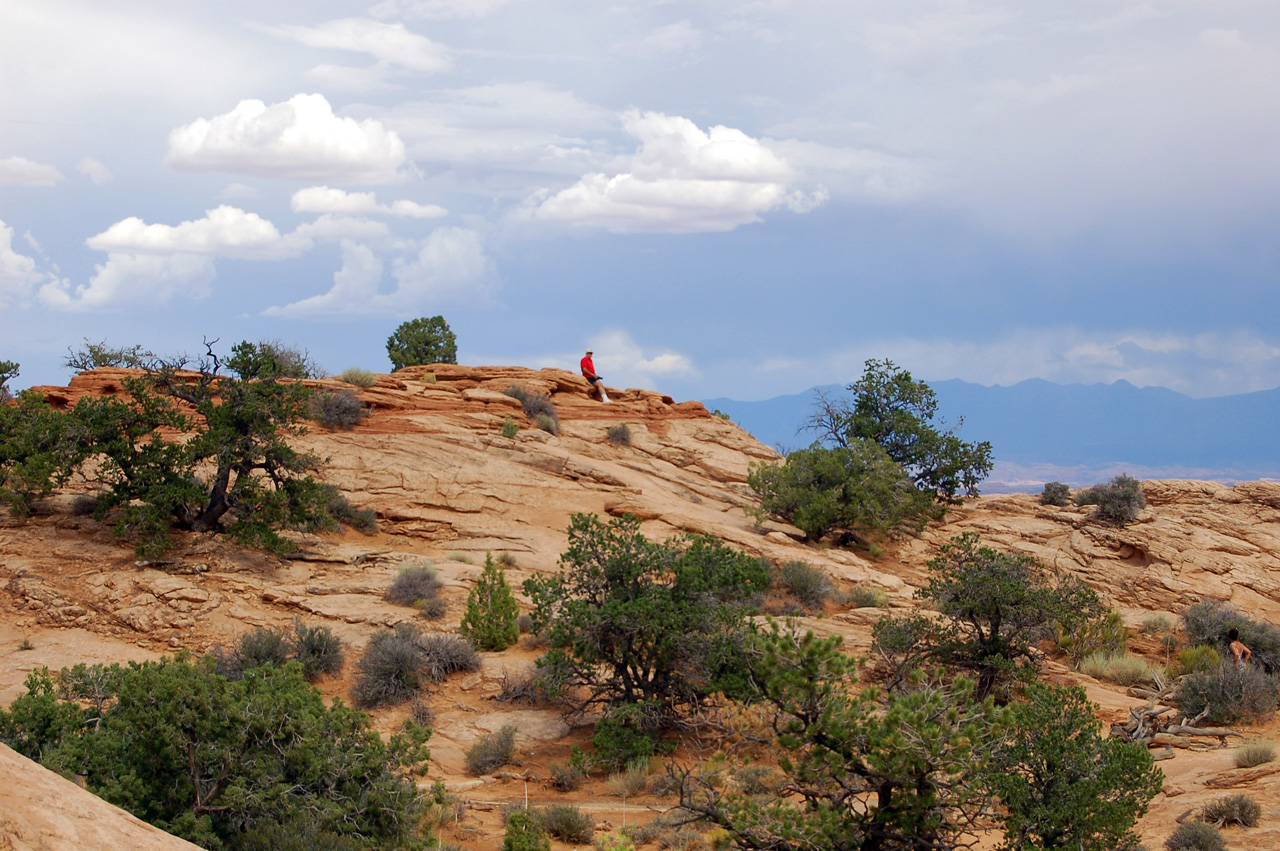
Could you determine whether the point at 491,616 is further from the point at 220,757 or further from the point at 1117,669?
the point at 1117,669

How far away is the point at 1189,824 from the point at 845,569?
13293 millimetres

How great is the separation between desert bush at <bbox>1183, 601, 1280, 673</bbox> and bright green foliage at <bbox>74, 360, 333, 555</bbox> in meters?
18.8

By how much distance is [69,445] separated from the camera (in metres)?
17.5

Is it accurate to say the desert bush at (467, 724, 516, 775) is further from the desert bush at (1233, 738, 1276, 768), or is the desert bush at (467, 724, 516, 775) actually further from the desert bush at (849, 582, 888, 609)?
the desert bush at (1233, 738, 1276, 768)

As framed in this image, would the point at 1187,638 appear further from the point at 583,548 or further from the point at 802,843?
the point at 802,843

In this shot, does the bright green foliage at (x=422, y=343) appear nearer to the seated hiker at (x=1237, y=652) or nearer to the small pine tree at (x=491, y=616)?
the small pine tree at (x=491, y=616)

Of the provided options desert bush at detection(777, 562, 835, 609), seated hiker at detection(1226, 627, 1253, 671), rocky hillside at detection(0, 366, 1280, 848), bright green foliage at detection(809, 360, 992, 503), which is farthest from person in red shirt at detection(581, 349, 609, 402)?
seated hiker at detection(1226, 627, 1253, 671)

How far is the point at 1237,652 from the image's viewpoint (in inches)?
609

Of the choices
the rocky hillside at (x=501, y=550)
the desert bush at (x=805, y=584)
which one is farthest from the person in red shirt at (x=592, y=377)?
the desert bush at (x=805, y=584)

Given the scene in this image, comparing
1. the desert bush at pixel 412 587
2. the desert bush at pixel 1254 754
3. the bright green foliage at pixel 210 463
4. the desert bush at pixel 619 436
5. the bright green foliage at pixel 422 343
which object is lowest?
the desert bush at pixel 1254 754

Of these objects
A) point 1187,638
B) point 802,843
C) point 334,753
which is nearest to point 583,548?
point 334,753

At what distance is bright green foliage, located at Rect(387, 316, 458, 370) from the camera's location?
133 ft

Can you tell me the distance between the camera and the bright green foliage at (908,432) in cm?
2997

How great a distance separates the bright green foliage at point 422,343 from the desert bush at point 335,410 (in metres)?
14.7
